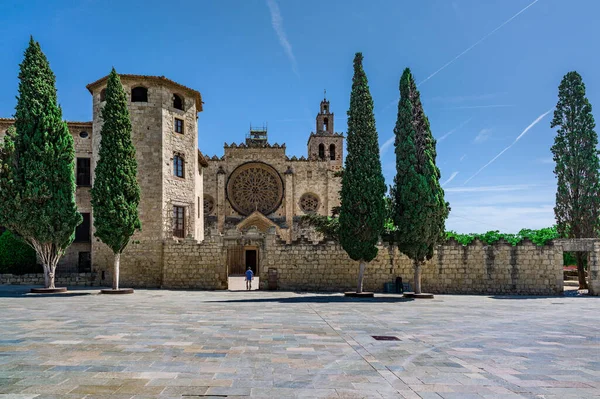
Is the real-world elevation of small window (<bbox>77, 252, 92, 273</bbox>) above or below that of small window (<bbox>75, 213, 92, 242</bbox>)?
below

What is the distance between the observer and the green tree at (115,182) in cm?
1898

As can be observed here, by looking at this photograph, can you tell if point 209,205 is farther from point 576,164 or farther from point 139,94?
point 576,164

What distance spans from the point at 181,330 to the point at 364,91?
45.6ft

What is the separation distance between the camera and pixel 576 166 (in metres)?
24.0

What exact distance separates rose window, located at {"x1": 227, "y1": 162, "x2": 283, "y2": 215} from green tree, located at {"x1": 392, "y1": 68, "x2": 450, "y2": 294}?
74.3 ft

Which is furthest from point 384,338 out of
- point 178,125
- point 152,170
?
point 178,125

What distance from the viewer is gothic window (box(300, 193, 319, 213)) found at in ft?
135

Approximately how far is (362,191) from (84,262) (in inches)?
618

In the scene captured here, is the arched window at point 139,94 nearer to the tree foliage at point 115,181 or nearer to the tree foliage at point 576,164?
the tree foliage at point 115,181

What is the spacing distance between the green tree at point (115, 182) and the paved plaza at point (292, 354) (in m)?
6.16

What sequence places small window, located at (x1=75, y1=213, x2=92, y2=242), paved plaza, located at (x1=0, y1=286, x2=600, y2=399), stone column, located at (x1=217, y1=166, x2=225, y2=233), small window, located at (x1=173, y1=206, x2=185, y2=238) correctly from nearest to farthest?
paved plaza, located at (x1=0, y1=286, x2=600, y2=399) → small window, located at (x1=173, y1=206, x2=185, y2=238) → small window, located at (x1=75, y1=213, x2=92, y2=242) → stone column, located at (x1=217, y1=166, x2=225, y2=233)

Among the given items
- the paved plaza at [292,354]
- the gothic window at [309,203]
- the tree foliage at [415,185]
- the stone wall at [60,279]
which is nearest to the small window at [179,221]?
the stone wall at [60,279]

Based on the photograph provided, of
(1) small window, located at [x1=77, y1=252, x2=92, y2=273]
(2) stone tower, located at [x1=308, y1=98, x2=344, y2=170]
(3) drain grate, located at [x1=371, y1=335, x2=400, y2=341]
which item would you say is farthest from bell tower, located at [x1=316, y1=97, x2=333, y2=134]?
(3) drain grate, located at [x1=371, y1=335, x2=400, y2=341]

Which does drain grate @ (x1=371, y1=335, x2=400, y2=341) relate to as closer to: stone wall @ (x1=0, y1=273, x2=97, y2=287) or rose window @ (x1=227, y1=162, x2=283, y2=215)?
stone wall @ (x1=0, y1=273, x2=97, y2=287)
